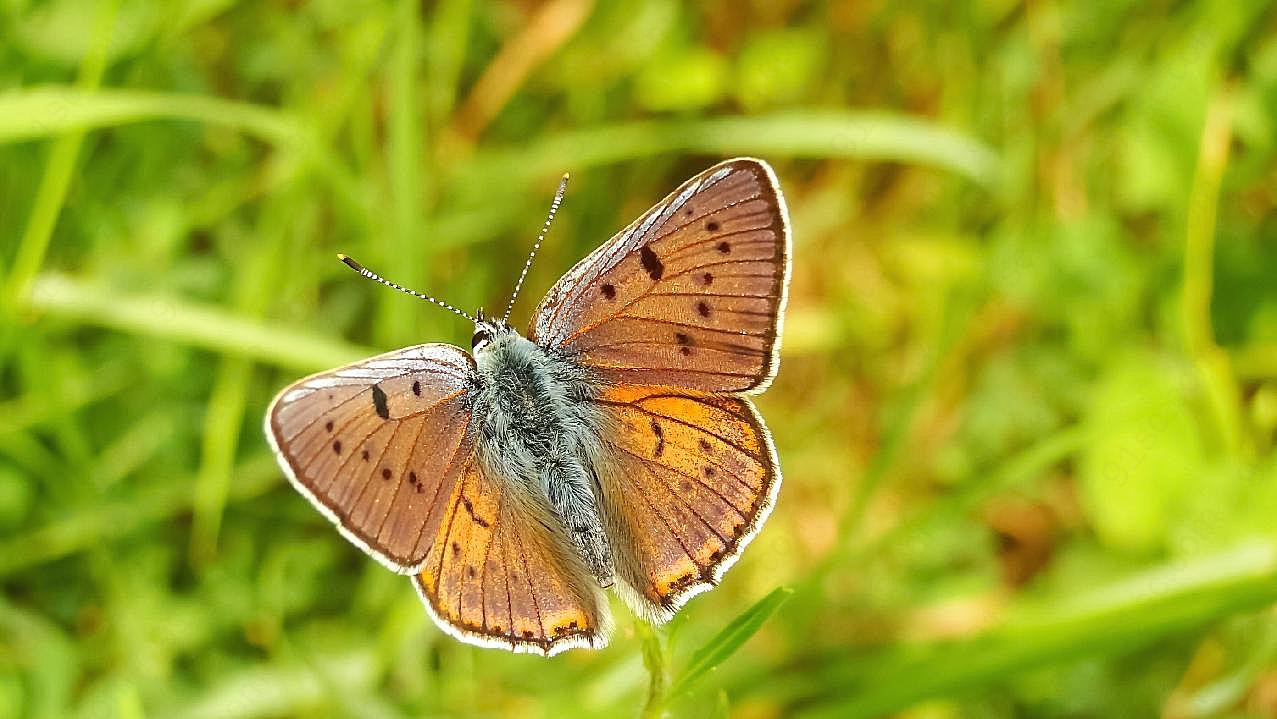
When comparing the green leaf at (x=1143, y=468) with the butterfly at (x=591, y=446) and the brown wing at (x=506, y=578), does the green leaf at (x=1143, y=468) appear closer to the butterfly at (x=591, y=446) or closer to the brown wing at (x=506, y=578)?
the butterfly at (x=591, y=446)

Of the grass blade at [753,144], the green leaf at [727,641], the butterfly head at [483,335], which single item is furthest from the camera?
the grass blade at [753,144]

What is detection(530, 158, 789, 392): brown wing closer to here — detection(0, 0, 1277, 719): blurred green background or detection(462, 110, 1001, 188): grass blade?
detection(0, 0, 1277, 719): blurred green background

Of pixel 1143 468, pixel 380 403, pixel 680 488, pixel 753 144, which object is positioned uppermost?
pixel 753 144

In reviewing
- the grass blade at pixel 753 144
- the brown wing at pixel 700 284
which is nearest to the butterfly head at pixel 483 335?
the brown wing at pixel 700 284

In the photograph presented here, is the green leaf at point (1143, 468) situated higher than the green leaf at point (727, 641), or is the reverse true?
the green leaf at point (727, 641)

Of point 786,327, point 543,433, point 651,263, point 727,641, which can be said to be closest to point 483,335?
point 543,433

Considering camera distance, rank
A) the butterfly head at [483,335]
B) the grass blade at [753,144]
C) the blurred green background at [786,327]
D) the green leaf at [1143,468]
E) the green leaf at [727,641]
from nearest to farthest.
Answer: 1. the green leaf at [727,641]
2. the butterfly head at [483,335]
3. the blurred green background at [786,327]
4. the green leaf at [1143,468]
5. the grass blade at [753,144]

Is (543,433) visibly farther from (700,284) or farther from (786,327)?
(786,327)

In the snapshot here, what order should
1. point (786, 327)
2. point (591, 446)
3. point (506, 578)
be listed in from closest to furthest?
point (506, 578) < point (591, 446) < point (786, 327)
